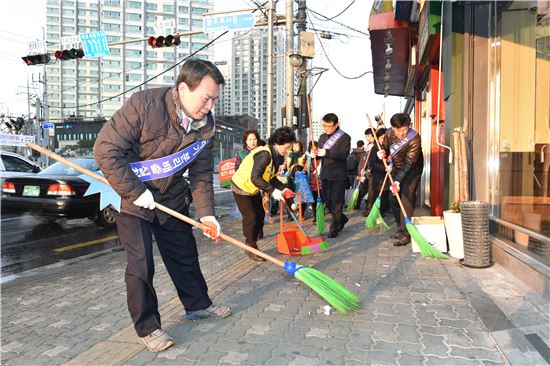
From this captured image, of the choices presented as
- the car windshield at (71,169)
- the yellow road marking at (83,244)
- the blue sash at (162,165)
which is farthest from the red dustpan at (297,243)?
the car windshield at (71,169)

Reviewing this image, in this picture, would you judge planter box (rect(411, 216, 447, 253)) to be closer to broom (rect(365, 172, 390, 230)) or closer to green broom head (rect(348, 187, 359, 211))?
broom (rect(365, 172, 390, 230))

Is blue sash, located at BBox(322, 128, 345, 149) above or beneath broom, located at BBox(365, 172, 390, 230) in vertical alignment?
above

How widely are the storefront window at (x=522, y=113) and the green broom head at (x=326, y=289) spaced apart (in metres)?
2.41

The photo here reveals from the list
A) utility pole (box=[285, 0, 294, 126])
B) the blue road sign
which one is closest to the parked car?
the blue road sign

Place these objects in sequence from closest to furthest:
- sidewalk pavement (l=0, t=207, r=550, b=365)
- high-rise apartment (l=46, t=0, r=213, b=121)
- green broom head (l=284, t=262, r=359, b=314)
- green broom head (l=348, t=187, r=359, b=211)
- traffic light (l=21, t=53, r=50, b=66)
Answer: sidewalk pavement (l=0, t=207, r=550, b=365) → green broom head (l=284, t=262, r=359, b=314) → green broom head (l=348, t=187, r=359, b=211) → traffic light (l=21, t=53, r=50, b=66) → high-rise apartment (l=46, t=0, r=213, b=121)

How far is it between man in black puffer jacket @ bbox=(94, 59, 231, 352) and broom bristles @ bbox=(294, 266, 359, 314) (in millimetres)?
796

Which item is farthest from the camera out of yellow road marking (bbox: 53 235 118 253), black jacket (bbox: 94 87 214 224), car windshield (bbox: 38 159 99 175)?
car windshield (bbox: 38 159 99 175)

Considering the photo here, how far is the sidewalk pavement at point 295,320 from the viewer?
2.51 m

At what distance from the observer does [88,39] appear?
45.3 ft

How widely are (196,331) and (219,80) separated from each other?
1766mm

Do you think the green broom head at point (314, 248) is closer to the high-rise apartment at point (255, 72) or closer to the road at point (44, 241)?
the road at point (44, 241)

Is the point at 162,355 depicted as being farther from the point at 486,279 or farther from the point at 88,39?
the point at 88,39

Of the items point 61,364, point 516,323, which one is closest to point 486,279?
point 516,323

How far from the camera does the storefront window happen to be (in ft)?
15.2
